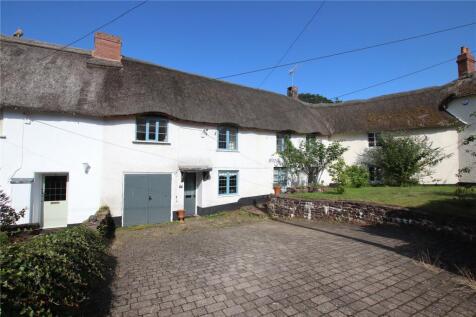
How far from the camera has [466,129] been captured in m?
16.0

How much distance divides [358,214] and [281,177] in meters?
8.33

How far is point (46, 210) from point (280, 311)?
11.2 meters

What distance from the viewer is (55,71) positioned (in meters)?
11.6

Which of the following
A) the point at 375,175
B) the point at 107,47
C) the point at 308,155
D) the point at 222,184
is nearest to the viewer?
the point at 107,47

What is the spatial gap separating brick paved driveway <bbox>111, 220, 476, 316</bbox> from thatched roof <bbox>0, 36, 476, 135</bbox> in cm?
693

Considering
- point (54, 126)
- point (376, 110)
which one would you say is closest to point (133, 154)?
point (54, 126)

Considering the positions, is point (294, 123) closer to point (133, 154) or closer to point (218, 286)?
point (133, 154)

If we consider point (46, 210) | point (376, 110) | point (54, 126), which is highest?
point (376, 110)

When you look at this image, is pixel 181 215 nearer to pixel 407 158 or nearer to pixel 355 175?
pixel 355 175

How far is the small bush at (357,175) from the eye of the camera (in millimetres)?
17703

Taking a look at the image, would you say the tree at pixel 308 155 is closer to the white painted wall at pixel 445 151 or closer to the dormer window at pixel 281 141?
the dormer window at pixel 281 141

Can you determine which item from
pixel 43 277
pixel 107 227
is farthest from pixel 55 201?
pixel 43 277

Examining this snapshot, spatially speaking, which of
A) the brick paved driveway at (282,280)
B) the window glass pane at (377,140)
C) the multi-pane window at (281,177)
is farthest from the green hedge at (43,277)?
the window glass pane at (377,140)

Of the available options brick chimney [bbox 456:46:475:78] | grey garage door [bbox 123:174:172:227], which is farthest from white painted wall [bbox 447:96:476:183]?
grey garage door [bbox 123:174:172:227]
